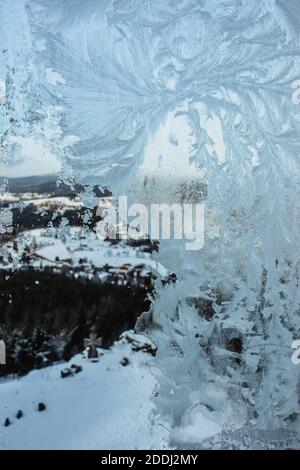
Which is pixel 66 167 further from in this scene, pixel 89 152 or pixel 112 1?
pixel 112 1

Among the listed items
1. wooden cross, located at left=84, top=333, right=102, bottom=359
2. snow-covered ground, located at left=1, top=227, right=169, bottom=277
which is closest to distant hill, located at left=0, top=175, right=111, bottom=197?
snow-covered ground, located at left=1, top=227, right=169, bottom=277

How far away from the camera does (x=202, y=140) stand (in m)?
1.31

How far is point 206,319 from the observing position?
1353 millimetres

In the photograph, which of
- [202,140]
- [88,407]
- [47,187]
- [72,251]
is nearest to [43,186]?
[47,187]

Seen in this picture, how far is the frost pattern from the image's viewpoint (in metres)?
1.29

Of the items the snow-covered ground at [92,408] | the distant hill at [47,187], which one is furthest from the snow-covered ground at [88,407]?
the distant hill at [47,187]

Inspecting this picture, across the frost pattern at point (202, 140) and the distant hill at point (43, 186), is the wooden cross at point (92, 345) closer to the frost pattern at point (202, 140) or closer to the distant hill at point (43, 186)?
the frost pattern at point (202, 140)

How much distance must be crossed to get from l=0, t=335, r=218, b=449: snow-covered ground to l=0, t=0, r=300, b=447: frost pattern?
0.05 metres

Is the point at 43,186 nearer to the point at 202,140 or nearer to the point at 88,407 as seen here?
the point at 202,140

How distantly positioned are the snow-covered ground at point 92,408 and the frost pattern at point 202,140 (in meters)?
0.05

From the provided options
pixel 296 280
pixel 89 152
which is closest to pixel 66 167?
pixel 89 152

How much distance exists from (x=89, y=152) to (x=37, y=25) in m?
0.36

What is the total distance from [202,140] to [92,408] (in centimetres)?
78

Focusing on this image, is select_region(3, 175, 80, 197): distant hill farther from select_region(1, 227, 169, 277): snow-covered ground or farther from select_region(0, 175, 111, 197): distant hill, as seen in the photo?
select_region(1, 227, 169, 277): snow-covered ground
